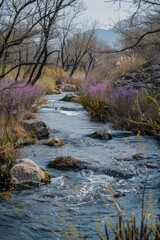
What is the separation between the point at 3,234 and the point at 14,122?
464 cm

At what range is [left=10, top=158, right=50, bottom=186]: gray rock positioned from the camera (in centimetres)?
545

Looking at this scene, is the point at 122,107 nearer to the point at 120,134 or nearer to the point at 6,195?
the point at 120,134

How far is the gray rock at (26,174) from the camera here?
5.45 metres

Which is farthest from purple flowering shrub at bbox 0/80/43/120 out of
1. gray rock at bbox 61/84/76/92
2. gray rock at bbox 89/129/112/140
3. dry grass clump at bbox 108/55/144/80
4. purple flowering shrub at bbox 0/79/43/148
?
gray rock at bbox 61/84/76/92

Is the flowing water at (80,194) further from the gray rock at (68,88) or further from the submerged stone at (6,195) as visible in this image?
the gray rock at (68,88)

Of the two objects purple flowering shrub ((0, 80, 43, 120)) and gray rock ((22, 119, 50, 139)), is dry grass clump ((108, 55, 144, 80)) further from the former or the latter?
gray rock ((22, 119, 50, 139))

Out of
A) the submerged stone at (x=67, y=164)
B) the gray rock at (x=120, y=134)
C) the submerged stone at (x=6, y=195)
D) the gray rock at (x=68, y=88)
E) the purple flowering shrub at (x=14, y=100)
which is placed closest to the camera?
the submerged stone at (x=6, y=195)

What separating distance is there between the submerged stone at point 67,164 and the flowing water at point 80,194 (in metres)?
0.16

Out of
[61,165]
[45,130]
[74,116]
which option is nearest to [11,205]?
[61,165]

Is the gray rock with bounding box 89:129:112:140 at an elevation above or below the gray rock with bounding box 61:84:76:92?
below

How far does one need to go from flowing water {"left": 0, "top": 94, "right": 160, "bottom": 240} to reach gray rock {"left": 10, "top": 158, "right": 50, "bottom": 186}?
16 cm

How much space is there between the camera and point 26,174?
5516 mm

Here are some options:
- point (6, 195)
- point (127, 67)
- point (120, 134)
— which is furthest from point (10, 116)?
point (127, 67)

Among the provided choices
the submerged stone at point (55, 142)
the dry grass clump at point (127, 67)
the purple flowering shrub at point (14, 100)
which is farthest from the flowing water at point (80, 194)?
the dry grass clump at point (127, 67)
